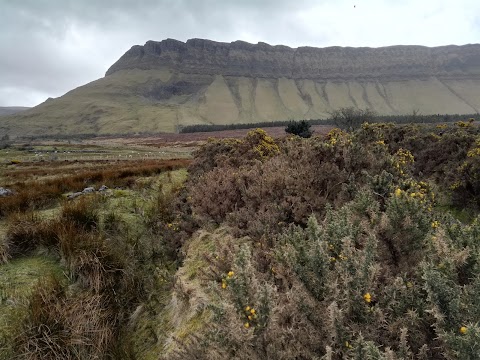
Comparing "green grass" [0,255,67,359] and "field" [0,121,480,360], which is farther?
"green grass" [0,255,67,359]

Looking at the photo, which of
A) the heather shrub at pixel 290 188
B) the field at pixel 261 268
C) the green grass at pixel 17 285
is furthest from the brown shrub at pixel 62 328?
the heather shrub at pixel 290 188

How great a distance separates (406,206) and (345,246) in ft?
4.04

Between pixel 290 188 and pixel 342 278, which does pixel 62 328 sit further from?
pixel 290 188

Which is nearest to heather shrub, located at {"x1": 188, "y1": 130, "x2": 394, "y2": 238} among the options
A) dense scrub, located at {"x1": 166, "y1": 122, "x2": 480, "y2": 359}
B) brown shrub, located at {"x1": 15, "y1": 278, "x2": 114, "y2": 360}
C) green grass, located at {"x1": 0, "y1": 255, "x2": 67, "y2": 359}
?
dense scrub, located at {"x1": 166, "y1": 122, "x2": 480, "y2": 359}

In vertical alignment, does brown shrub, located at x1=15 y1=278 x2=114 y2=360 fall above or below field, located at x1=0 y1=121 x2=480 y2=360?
below

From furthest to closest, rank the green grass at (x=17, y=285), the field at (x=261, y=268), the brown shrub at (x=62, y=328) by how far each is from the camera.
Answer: the green grass at (x=17, y=285) < the brown shrub at (x=62, y=328) < the field at (x=261, y=268)

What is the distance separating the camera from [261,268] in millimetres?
4156

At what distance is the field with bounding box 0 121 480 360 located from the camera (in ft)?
8.67

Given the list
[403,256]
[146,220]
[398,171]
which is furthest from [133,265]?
[398,171]

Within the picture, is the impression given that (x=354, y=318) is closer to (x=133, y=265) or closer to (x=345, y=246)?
(x=345, y=246)

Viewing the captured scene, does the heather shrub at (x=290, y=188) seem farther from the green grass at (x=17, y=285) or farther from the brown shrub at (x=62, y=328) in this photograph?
the green grass at (x=17, y=285)

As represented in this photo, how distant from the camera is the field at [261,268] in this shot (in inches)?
104

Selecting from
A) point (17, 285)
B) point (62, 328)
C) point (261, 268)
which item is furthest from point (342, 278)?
point (17, 285)

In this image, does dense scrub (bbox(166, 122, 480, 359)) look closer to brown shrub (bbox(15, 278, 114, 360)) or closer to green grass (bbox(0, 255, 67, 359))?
brown shrub (bbox(15, 278, 114, 360))
